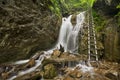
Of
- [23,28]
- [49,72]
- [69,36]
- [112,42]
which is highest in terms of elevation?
[23,28]

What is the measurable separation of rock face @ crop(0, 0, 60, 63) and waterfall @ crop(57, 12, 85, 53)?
1.13m

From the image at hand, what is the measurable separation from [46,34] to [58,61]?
3680mm

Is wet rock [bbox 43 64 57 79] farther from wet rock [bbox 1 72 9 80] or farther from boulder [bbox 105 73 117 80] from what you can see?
boulder [bbox 105 73 117 80]

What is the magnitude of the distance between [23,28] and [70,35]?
4506 mm

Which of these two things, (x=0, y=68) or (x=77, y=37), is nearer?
(x=0, y=68)

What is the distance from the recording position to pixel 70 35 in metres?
12.3

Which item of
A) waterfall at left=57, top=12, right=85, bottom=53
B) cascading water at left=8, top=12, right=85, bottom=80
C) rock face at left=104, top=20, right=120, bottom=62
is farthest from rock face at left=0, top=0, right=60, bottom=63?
rock face at left=104, top=20, right=120, bottom=62

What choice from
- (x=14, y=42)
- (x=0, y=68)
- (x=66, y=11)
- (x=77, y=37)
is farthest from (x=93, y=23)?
(x=66, y=11)

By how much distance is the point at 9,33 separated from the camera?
27.9 ft

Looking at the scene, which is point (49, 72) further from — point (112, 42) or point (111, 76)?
point (112, 42)

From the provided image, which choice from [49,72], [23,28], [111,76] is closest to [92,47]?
[111,76]

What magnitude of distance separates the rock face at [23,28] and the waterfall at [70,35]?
3.72 feet

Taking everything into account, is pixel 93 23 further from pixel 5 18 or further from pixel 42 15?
pixel 5 18

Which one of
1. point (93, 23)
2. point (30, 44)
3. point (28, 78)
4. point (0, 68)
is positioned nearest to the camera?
point (28, 78)
